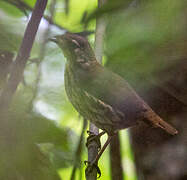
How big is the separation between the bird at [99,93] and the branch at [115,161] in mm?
27

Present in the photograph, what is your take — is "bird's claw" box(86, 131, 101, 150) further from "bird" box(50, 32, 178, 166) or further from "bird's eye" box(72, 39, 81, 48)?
"bird's eye" box(72, 39, 81, 48)

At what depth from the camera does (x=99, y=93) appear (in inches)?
21.5

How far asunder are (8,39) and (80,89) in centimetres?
16

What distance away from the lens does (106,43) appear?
0.52 meters

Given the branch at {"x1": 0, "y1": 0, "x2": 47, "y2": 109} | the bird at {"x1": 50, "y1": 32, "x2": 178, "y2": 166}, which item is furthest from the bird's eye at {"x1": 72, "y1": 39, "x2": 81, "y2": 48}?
the branch at {"x1": 0, "y1": 0, "x2": 47, "y2": 109}

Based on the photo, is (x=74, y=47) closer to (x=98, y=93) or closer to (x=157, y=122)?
(x=98, y=93)

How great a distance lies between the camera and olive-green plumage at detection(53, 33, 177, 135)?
0.53 metres

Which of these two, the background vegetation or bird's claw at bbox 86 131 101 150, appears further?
bird's claw at bbox 86 131 101 150

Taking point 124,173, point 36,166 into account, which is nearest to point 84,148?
point 124,173

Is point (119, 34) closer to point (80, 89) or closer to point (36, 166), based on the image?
point (80, 89)

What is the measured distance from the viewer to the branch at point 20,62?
14.4 inches

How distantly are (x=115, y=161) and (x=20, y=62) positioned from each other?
25 cm

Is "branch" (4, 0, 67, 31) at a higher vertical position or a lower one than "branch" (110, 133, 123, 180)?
higher

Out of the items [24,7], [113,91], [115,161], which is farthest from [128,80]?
[24,7]
